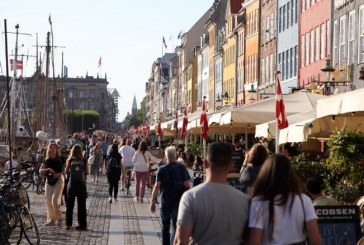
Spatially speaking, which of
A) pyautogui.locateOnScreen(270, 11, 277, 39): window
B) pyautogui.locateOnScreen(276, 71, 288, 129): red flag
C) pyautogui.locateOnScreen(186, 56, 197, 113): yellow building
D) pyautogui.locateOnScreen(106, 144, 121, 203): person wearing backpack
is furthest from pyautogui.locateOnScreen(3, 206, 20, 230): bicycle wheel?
pyautogui.locateOnScreen(186, 56, 197, 113): yellow building

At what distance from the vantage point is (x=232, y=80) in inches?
3615

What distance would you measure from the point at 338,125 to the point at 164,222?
6060 millimetres

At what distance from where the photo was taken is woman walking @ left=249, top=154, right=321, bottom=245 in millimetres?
8484

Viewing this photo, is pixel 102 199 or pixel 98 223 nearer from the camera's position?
pixel 98 223

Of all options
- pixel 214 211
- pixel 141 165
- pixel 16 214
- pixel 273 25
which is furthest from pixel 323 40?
pixel 214 211

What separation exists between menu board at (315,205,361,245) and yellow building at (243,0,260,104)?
6342cm

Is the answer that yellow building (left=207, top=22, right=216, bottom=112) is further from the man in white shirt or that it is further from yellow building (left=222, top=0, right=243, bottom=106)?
the man in white shirt

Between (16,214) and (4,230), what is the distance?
1287mm

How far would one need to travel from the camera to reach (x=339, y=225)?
10.8m

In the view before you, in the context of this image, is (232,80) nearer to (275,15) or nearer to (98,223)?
(275,15)

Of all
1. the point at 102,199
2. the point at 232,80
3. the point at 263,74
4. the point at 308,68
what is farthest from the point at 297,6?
the point at 232,80

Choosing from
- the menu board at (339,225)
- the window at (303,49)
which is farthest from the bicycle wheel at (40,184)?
the menu board at (339,225)

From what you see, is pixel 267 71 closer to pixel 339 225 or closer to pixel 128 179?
pixel 128 179

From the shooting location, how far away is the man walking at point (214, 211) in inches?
340
